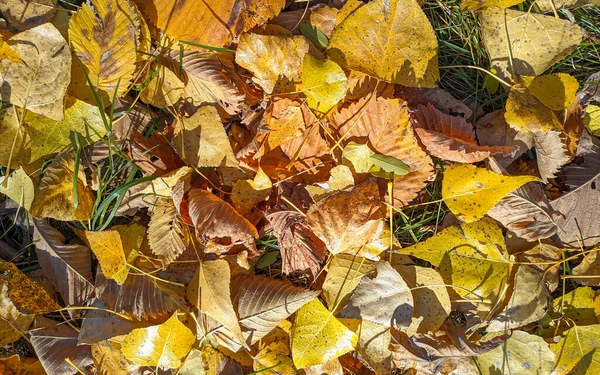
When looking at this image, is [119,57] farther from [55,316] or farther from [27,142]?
[55,316]

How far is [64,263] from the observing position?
1.79 m

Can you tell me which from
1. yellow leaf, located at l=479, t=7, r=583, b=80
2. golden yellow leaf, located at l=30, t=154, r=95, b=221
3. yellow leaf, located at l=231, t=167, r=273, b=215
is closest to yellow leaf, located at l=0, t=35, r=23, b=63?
golden yellow leaf, located at l=30, t=154, r=95, b=221

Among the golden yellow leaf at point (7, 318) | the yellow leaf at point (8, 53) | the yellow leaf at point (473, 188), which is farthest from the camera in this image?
the golden yellow leaf at point (7, 318)

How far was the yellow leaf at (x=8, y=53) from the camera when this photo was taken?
1664 millimetres

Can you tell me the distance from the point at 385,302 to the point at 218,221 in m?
0.58

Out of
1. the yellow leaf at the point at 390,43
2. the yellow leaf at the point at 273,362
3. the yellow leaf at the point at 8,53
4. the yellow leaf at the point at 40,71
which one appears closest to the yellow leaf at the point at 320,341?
the yellow leaf at the point at 273,362

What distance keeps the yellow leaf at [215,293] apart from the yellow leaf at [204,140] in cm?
33

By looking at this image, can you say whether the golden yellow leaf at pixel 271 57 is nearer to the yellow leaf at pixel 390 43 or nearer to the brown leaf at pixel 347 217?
the yellow leaf at pixel 390 43

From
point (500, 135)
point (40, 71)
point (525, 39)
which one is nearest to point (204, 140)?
point (40, 71)

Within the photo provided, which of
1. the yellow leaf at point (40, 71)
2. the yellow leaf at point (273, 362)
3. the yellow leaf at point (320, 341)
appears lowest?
the yellow leaf at point (273, 362)

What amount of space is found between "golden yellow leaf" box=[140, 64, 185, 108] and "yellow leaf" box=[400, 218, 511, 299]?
94 cm

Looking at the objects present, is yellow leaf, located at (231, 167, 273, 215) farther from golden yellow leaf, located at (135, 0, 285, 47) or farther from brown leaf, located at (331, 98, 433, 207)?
golden yellow leaf, located at (135, 0, 285, 47)

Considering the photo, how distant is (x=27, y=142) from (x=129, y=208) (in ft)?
1.30

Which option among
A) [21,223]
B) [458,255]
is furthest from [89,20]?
[458,255]
